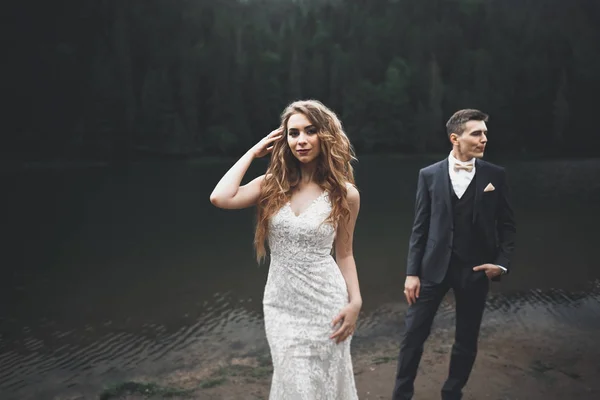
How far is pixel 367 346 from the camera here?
451 cm

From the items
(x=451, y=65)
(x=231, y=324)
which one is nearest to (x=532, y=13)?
(x=451, y=65)

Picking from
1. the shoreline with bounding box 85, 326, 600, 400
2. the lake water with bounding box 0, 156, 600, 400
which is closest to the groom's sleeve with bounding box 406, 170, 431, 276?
the shoreline with bounding box 85, 326, 600, 400

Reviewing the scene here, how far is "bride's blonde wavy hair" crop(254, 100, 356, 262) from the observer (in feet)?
5.92

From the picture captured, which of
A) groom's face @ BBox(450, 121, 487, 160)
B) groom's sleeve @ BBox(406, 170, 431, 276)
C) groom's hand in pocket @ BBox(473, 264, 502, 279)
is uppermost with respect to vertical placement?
groom's face @ BBox(450, 121, 487, 160)

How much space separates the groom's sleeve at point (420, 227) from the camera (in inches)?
113

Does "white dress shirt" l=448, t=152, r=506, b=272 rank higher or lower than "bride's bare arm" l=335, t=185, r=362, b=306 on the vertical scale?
higher

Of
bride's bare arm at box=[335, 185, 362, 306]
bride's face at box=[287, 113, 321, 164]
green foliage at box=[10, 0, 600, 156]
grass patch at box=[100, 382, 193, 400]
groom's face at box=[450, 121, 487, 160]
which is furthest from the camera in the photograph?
green foliage at box=[10, 0, 600, 156]

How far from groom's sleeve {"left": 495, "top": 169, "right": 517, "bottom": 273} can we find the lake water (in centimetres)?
208

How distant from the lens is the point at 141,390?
3.69 meters

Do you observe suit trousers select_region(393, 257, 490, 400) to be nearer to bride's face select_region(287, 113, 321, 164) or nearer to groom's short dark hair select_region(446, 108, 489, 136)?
groom's short dark hair select_region(446, 108, 489, 136)

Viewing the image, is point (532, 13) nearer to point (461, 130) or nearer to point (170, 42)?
point (170, 42)

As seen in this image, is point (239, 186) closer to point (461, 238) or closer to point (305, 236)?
point (305, 236)

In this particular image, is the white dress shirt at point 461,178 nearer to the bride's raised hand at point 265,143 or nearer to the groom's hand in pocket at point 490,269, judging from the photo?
the groom's hand in pocket at point 490,269

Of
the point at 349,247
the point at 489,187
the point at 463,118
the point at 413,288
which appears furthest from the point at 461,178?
the point at 349,247
